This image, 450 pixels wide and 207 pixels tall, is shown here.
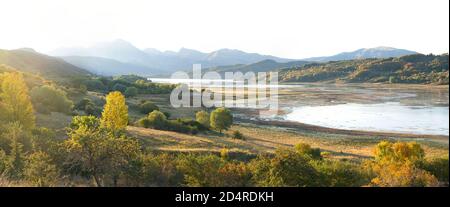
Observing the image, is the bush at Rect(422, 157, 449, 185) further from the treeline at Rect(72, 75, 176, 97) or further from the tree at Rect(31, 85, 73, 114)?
the treeline at Rect(72, 75, 176, 97)

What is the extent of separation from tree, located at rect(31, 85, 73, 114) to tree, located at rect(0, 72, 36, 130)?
2048cm

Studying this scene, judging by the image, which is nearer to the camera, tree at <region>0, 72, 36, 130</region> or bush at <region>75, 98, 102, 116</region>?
tree at <region>0, 72, 36, 130</region>

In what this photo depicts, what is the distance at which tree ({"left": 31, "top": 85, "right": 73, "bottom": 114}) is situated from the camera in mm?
65438

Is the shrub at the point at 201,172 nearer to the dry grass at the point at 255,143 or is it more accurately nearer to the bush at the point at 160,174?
the bush at the point at 160,174

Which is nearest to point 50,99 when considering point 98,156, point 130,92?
point 98,156

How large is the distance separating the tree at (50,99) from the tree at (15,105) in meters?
20.5

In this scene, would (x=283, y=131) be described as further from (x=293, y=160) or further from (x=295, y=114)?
(x=293, y=160)

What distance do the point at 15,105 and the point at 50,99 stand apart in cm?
2367

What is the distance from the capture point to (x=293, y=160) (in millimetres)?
25281

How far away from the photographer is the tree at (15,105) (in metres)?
42.4

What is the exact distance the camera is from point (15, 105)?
4353cm

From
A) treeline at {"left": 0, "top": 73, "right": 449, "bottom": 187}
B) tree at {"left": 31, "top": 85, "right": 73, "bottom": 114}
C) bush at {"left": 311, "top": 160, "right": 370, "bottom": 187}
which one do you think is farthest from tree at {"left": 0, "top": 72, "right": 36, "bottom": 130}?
bush at {"left": 311, "top": 160, "right": 370, "bottom": 187}

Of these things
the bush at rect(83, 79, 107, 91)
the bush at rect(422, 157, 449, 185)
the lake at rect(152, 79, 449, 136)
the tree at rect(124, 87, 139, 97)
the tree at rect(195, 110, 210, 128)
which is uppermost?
the bush at rect(83, 79, 107, 91)

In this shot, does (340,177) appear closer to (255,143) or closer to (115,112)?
(255,143)
